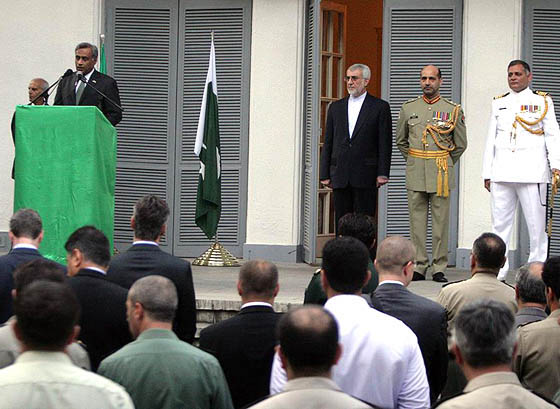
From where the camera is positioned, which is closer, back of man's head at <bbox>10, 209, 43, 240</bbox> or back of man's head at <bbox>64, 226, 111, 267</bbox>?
back of man's head at <bbox>64, 226, 111, 267</bbox>

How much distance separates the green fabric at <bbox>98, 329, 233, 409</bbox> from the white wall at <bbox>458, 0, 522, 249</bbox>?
7590mm

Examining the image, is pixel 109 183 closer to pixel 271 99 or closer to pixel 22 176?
pixel 22 176

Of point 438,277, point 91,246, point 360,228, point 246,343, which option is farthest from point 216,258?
point 246,343

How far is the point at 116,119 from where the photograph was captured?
9312 mm

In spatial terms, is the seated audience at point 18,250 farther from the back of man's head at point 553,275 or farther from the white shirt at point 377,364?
the back of man's head at point 553,275

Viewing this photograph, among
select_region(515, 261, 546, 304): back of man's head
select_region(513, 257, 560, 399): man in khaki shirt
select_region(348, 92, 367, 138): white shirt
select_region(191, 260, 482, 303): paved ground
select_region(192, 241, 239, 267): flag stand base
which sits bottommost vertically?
select_region(191, 260, 482, 303): paved ground

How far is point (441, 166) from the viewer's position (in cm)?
1006

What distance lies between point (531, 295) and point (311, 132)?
654 cm

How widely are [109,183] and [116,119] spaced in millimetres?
920

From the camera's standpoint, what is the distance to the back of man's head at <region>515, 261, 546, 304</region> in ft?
17.9

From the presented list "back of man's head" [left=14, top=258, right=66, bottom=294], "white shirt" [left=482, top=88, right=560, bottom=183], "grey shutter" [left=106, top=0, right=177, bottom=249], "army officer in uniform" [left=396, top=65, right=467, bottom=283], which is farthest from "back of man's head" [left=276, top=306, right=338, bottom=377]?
"grey shutter" [left=106, top=0, right=177, bottom=249]

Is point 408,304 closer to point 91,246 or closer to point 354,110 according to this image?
point 91,246

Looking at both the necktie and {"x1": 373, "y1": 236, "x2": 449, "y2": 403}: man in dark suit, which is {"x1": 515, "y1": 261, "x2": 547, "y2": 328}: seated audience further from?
the necktie

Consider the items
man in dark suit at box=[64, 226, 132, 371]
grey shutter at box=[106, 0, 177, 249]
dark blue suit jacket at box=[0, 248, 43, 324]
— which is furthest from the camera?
grey shutter at box=[106, 0, 177, 249]
